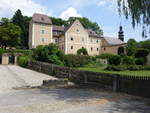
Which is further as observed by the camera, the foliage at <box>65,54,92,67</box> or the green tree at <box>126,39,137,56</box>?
the green tree at <box>126,39,137,56</box>

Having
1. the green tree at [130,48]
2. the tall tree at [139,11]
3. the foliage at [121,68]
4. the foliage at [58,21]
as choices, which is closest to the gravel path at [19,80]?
the tall tree at [139,11]

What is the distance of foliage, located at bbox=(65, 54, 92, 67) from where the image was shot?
2946 cm

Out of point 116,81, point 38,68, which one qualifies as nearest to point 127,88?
point 116,81

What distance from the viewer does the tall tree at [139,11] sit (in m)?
8.23

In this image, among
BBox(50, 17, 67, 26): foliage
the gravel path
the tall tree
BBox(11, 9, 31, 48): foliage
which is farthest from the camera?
BBox(50, 17, 67, 26): foliage

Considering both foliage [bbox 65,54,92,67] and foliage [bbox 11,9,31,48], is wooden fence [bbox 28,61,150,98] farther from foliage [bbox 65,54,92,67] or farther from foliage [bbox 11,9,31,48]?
foliage [bbox 11,9,31,48]

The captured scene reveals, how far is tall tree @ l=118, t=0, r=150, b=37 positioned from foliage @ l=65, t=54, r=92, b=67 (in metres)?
21.1

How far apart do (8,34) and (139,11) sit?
43.2 metres

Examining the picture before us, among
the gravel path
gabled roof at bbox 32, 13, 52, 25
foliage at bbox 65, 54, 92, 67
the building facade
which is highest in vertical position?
gabled roof at bbox 32, 13, 52, 25

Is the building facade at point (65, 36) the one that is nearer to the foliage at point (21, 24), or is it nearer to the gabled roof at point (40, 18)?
the gabled roof at point (40, 18)

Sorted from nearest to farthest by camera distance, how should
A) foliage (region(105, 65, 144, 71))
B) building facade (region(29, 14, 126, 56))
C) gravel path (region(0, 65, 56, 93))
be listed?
gravel path (region(0, 65, 56, 93))
foliage (region(105, 65, 144, 71))
building facade (region(29, 14, 126, 56))

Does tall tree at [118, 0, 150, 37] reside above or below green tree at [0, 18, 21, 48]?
below

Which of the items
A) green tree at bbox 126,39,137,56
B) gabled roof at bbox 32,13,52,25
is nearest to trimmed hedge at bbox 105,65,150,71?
green tree at bbox 126,39,137,56

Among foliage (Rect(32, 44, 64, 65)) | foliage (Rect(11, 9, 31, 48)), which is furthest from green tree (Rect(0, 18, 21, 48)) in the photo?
foliage (Rect(32, 44, 64, 65))
